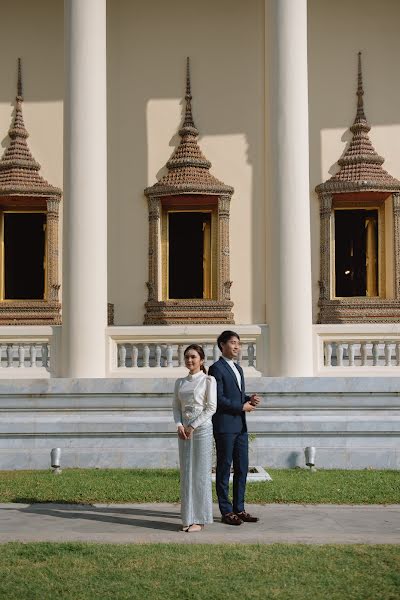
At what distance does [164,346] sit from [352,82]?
6.94 meters

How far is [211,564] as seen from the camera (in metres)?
7.44

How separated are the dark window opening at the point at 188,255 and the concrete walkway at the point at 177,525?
304 inches

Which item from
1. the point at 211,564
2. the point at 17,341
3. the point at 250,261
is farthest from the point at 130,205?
the point at 211,564

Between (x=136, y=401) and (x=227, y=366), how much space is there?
507 cm

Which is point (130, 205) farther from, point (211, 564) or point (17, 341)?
point (211, 564)

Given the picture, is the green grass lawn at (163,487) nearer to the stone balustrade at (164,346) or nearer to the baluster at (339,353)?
the stone balustrade at (164,346)

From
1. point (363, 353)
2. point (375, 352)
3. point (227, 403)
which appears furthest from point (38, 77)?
point (227, 403)

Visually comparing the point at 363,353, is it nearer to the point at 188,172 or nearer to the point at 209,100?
the point at 188,172

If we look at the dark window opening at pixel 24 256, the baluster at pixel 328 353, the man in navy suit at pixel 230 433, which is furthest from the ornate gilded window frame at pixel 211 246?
the man in navy suit at pixel 230 433

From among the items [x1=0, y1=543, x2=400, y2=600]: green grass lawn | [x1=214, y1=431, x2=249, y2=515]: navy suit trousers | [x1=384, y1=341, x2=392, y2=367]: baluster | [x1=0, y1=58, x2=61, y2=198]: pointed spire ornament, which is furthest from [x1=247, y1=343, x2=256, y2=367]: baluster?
[x1=0, y1=543, x2=400, y2=600]: green grass lawn

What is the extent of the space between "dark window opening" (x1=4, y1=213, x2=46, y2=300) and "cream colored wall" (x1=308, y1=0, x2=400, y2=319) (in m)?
5.63

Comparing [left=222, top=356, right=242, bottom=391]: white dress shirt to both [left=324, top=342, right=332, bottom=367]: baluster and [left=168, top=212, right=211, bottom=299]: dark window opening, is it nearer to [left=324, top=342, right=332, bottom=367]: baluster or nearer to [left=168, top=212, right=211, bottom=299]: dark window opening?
[left=324, top=342, right=332, bottom=367]: baluster

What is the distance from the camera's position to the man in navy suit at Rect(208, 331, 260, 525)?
930 cm

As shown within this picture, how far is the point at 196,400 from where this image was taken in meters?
8.99
